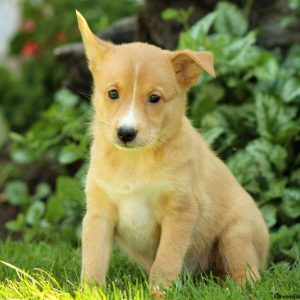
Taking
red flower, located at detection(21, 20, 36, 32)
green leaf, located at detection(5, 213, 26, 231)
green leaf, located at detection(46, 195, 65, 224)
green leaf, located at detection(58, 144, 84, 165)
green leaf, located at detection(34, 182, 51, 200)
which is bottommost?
green leaf, located at detection(34, 182, 51, 200)

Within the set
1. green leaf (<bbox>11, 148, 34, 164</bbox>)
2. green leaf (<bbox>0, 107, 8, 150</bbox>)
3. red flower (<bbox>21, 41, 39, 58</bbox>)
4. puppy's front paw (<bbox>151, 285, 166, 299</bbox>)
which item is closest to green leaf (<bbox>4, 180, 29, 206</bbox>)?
green leaf (<bbox>11, 148, 34, 164</bbox>)

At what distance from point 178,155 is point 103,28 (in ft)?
13.4

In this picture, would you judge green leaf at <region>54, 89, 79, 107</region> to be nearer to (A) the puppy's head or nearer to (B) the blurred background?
(B) the blurred background

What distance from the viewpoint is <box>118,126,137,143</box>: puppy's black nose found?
13.4 feet

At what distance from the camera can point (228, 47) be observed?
21.9 ft

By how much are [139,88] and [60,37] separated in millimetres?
6105

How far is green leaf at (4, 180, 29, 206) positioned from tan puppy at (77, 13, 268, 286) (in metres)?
3.06

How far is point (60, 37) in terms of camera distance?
33.1ft

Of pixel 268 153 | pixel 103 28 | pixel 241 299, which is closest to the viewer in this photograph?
pixel 241 299

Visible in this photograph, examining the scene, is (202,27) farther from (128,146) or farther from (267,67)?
(128,146)

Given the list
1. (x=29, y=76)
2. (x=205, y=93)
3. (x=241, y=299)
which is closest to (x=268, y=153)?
(x=205, y=93)

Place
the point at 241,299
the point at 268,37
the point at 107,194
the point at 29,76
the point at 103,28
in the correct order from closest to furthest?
the point at 241,299, the point at 107,194, the point at 268,37, the point at 103,28, the point at 29,76

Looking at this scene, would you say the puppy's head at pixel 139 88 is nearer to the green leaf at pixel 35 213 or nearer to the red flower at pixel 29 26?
the green leaf at pixel 35 213

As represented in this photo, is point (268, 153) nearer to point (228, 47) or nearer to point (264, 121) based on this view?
point (264, 121)
